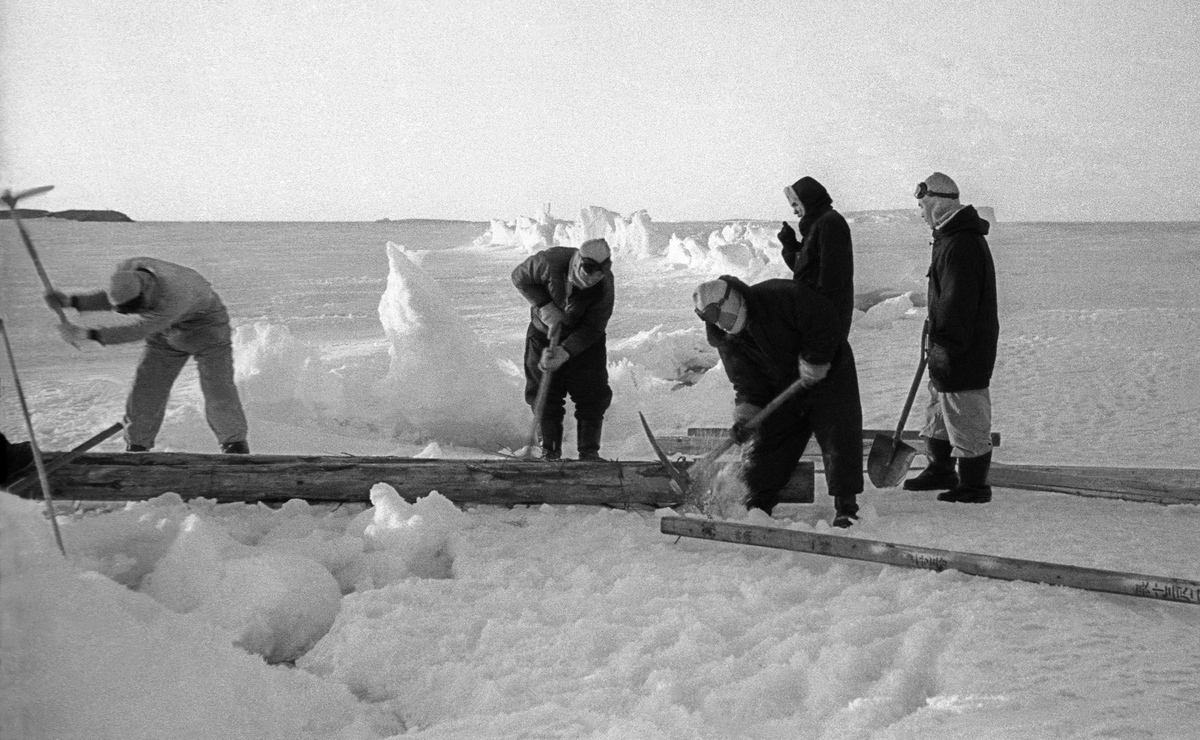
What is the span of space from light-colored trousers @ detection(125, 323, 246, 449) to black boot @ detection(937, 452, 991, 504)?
3624 mm

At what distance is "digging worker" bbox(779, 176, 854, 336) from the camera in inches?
164

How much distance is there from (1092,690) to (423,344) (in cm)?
500

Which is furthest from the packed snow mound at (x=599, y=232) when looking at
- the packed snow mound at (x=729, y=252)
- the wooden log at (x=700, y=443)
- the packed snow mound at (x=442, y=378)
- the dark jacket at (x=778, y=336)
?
the dark jacket at (x=778, y=336)

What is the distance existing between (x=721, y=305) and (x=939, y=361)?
1123 millimetres

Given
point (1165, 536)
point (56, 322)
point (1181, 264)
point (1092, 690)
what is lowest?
point (1181, 264)

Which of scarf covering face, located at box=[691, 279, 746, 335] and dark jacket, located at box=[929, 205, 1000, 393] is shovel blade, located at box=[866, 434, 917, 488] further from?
scarf covering face, located at box=[691, 279, 746, 335]

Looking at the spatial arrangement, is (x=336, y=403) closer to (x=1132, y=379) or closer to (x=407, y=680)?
(x=407, y=680)

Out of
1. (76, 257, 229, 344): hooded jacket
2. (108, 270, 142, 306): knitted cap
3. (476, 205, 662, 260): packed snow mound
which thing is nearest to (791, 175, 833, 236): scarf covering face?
(76, 257, 229, 344): hooded jacket

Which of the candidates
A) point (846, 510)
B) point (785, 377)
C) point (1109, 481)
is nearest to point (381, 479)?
point (785, 377)

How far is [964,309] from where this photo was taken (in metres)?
3.83

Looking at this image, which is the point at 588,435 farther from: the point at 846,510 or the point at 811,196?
the point at 811,196

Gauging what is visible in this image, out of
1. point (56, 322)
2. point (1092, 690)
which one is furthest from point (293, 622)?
point (1092, 690)

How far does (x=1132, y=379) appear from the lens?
7.18m

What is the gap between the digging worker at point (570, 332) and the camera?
4.61m
